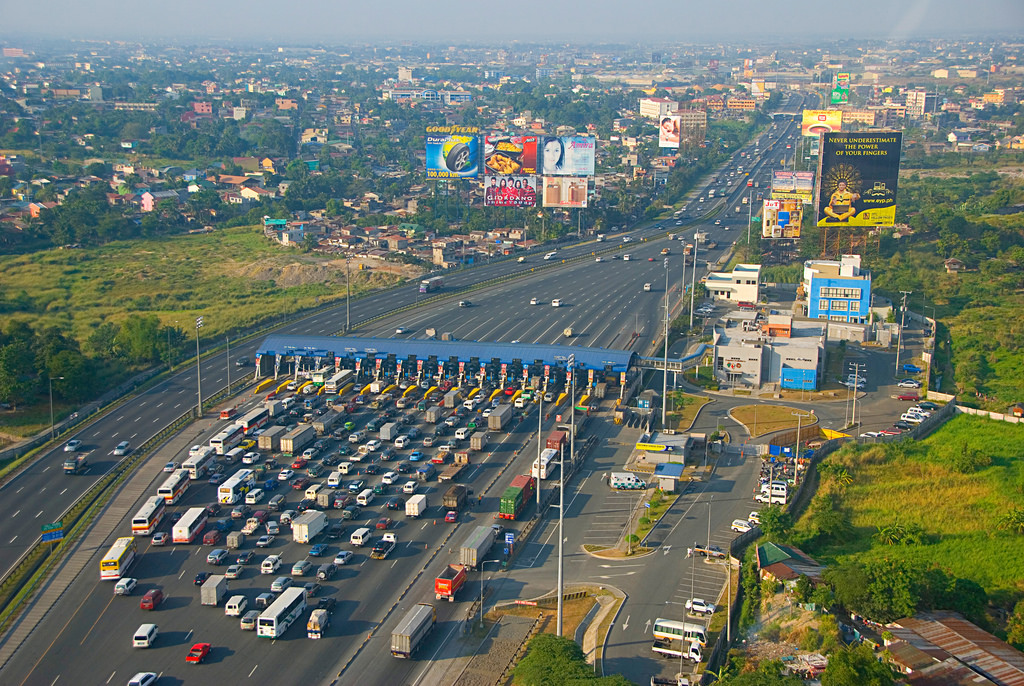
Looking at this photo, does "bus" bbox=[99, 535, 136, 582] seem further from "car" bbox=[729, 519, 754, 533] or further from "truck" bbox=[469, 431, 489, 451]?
"car" bbox=[729, 519, 754, 533]

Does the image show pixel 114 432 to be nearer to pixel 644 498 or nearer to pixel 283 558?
pixel 283 558

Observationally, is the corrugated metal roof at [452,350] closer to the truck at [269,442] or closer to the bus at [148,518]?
the truck at [269,442]

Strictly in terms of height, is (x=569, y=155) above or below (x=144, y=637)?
above

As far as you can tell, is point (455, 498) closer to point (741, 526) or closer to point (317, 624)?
point (317, 624)

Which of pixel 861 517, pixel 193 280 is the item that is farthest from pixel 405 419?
pixel 193 280

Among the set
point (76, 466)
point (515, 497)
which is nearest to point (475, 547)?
point (515, 497)

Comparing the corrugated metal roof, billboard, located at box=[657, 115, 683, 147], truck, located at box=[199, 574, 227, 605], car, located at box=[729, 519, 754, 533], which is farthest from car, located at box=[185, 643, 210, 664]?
billboard, located at box=[657, 115, 683, 147]
